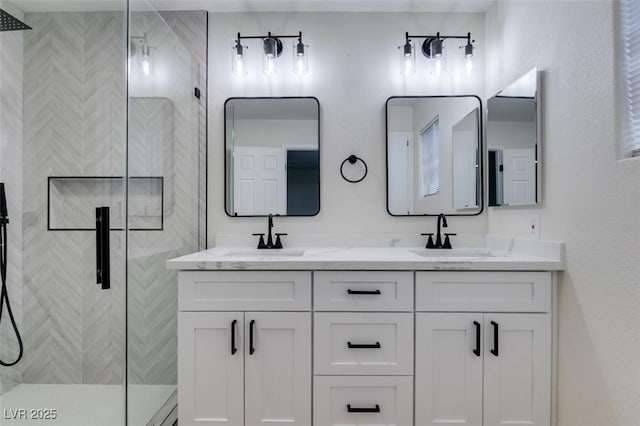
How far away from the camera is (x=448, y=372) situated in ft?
4.57

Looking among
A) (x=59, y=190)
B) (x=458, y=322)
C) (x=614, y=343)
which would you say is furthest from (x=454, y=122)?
(x=59, y=190)

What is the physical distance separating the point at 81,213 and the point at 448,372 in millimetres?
1773

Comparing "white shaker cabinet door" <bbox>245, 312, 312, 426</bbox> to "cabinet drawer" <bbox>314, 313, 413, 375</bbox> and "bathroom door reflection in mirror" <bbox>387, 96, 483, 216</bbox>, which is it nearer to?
"cabinet drawer" <bbox>314, 313, 413, 375</bbox>

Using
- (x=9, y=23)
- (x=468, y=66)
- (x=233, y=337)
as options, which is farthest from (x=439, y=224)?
(x=9, y=23)

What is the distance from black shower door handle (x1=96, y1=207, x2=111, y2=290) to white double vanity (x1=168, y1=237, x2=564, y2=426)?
0.91 ft

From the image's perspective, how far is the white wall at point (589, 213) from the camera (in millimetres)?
1080

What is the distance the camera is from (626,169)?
108 cm

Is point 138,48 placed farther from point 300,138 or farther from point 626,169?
point 626,169

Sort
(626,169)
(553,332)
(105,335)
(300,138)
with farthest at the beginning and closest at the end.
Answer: (300,138) → (105,335) → (553,332) → (626,169)

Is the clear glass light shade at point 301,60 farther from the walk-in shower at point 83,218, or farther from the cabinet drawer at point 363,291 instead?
the cabinet drawer at point 363,291

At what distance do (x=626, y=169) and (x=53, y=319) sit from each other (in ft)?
7.59

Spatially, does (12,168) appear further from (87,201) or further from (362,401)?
(362,401)

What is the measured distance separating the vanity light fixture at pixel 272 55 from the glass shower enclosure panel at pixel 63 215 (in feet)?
2.14

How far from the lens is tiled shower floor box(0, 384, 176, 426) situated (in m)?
1.31
